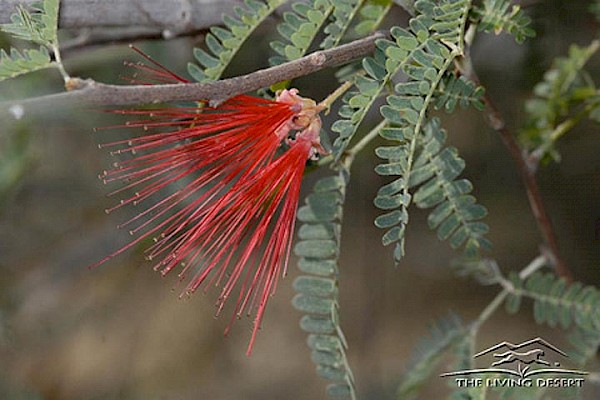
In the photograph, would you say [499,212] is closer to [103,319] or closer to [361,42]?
[103,319]

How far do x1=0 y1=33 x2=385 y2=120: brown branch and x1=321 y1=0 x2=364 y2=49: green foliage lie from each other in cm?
13

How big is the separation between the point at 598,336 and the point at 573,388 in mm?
104

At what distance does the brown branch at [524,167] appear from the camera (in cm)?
80

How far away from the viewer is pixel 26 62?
2.02 feet

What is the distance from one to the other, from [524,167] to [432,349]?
11.1 inches

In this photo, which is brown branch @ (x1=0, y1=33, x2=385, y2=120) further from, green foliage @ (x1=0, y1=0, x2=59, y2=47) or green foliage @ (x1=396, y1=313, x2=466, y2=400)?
green foliage @ (x1=396, y1=313, x2=466, y2=400)

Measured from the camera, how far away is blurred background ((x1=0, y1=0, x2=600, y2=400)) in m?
1.43

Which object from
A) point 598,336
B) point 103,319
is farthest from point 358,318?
point 598,336

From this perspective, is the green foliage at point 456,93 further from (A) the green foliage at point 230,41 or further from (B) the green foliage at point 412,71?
(A) the green foliage at point 230,41

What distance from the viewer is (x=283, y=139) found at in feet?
2.22

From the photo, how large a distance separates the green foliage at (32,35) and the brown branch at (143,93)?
0.23 ft

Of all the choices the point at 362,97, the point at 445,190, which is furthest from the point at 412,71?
the point at 445,190

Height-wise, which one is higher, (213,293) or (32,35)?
(213,293)

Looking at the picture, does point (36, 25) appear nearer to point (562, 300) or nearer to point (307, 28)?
point (307, 28)
